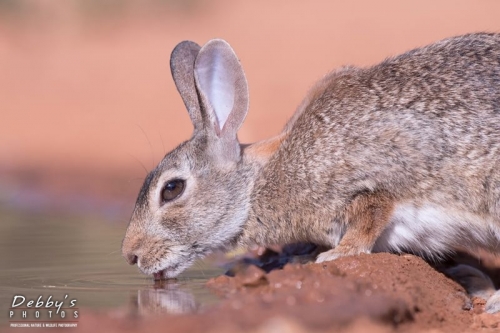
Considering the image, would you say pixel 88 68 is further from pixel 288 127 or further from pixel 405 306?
pixel 405 306

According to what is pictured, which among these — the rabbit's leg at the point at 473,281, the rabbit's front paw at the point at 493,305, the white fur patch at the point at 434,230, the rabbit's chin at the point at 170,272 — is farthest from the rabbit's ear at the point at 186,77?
the rabbit's front paw at the point at 493,305

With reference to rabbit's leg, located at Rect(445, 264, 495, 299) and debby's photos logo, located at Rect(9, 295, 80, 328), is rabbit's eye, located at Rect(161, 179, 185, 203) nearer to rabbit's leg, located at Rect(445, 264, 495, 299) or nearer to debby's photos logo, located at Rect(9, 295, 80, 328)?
debby's photos logo, located at Rect(9, 295, 80, 328)

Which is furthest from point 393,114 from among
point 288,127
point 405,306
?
point 405,306

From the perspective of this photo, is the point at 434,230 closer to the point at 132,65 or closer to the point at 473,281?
the point at 473,281

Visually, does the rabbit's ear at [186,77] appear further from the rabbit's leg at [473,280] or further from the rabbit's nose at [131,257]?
the rabbit's leg at [473,280]

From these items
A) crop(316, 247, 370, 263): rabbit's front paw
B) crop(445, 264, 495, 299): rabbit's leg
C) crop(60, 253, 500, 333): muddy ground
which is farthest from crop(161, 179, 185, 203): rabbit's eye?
crop(445, 264, 495, 299): rabbit's leg

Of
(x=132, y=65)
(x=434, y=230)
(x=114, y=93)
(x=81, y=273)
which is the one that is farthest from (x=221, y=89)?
(x=132, y=65)
